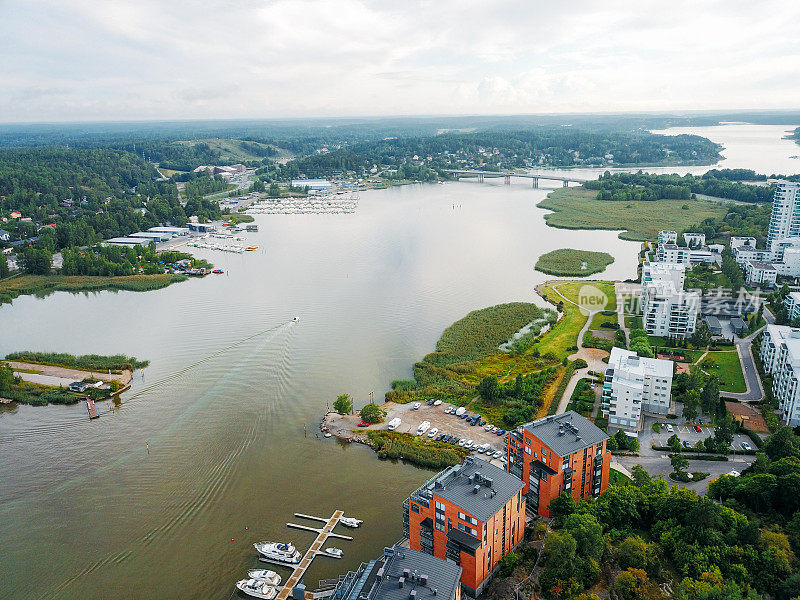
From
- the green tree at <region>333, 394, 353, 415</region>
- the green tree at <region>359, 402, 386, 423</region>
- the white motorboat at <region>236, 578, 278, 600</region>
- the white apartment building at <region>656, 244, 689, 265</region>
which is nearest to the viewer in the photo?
the white motorboat at <region>236, 578, 278, 600</region>

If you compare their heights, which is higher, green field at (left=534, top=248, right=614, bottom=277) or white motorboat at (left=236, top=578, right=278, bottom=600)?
green field at (left=534, top=248, right=614, bottom=277)

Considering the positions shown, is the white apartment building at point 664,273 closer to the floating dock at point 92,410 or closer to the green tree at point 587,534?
the green tree at point 587,534

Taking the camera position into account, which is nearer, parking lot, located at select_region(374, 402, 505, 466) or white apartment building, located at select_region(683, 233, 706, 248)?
parking lot, located at select_region(374, 402, 505, 466)

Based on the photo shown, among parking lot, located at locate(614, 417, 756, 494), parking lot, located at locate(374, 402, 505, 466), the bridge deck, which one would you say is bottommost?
parking lot, located at locate(614, 417, 756, 494)

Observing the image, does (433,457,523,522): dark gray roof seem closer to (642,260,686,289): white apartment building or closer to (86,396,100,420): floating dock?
(86,396,100,420): floating dock

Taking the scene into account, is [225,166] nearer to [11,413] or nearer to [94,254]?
[94,254]

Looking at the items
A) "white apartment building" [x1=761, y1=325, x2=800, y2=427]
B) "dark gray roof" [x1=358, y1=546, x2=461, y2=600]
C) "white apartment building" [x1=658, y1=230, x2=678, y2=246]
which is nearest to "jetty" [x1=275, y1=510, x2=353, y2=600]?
"dark gray roof" [x1=358, y1=546, x2=461, y2=600]

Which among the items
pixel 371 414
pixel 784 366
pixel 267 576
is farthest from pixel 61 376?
pixel 784 366
